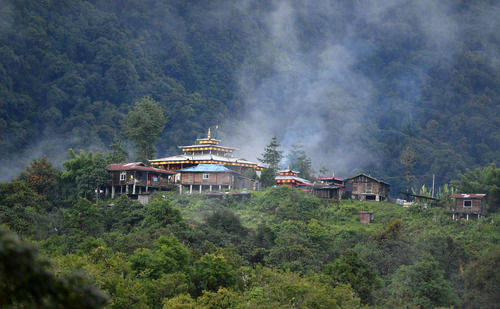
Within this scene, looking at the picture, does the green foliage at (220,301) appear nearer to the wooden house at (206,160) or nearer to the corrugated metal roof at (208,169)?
the corrugated metal roof at (208,169)

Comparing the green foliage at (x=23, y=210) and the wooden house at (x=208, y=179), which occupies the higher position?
the wooden house at (x=208, y=179)

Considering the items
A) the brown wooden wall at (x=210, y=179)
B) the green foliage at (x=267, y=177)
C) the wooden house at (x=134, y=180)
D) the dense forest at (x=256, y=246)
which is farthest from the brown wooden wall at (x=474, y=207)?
the wooden house at (x=134, y=180)

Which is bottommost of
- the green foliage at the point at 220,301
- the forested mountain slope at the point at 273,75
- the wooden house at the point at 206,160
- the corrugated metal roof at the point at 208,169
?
the green foliage at the point at 220,301

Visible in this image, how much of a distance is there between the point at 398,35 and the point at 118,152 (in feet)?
421

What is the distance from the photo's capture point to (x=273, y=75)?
153m

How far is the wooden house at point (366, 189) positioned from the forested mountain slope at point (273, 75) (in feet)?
174

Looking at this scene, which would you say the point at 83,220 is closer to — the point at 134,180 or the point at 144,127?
the point at 134,180

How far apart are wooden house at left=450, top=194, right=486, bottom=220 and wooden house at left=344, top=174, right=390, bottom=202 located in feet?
29.5

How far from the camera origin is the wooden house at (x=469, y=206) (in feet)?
151

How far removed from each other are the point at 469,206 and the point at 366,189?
1091cm

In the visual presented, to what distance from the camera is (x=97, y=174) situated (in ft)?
159

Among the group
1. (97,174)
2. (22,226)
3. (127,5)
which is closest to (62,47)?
(127,5)

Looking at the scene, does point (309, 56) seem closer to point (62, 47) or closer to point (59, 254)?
point (62, 47)

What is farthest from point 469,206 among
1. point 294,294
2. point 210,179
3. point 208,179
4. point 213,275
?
point 213,275
